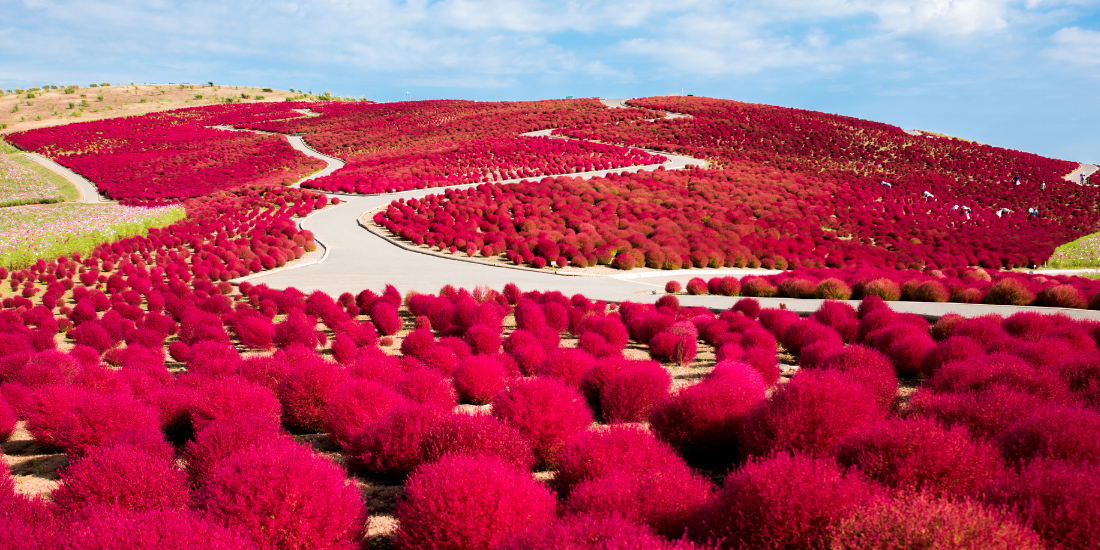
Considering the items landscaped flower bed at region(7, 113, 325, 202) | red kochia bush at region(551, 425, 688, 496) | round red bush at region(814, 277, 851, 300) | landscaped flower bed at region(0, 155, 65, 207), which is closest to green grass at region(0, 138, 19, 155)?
landscaped flower bed at region(7, 113, 325, 202)

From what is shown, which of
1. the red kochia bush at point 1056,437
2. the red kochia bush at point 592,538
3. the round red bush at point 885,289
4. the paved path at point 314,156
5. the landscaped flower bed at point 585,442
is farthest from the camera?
the paved path at point 314,156

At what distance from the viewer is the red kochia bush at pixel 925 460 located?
11.8 ft

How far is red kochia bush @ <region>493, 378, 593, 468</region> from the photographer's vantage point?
5.46 metres

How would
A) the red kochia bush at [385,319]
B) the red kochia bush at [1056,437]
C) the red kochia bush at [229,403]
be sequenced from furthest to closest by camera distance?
the red kochia bush at [385,319] < the red kochia bush at [229,403] < the red kochia bush at [1056,437]

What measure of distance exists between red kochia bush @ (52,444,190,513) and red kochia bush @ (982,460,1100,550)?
4.83 meters

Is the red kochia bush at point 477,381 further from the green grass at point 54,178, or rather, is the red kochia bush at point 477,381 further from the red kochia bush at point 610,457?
the green grass at point 54,178

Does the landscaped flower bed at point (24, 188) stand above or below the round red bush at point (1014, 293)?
below

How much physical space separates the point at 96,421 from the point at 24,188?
164ft

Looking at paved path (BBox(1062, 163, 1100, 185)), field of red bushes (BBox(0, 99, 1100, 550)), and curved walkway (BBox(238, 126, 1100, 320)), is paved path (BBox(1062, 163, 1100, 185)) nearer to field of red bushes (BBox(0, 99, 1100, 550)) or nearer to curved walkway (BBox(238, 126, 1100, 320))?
field of red bushes (BBox(0, 99, 1100, 550))

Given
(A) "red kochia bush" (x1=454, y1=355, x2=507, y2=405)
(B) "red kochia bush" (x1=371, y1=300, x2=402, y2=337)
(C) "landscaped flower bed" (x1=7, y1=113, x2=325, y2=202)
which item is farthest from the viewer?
(C) "landscaped flower bed" (x1=7, y1=113, x2=325, y2=202)

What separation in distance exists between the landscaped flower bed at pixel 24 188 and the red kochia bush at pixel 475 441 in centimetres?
4782

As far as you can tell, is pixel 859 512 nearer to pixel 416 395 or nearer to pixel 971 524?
pixel 971 524

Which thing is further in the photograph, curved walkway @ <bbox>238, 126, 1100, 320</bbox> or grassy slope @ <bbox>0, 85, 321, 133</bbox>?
grassy slope @ <bbox>0, 85, 321, 133</bbox>

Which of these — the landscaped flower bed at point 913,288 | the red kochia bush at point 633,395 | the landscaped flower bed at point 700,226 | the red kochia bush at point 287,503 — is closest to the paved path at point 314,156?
the landscaped flower bed at point 700,226
